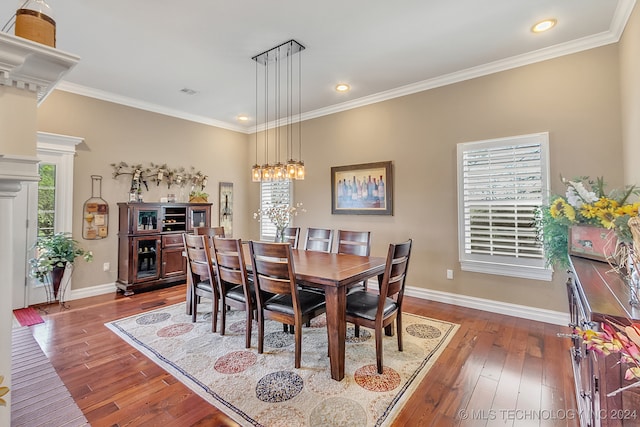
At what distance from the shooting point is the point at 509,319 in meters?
3.44

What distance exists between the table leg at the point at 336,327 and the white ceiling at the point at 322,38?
2467mm

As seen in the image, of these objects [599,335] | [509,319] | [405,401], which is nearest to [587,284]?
[599,335]

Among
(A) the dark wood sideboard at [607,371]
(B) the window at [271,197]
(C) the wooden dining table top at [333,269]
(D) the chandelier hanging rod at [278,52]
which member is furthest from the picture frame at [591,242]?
(B) the window at [271,197]

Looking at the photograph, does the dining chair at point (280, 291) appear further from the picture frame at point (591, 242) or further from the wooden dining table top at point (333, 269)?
the picture frame at point (591, 242)

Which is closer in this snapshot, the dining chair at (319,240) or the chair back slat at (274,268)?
the chair back slat at (274,268)

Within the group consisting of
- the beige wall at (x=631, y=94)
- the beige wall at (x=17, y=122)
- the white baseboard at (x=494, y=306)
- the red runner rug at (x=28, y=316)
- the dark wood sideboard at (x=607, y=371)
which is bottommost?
the red runner rug at (x=28, y=316)

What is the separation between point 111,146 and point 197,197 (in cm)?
150

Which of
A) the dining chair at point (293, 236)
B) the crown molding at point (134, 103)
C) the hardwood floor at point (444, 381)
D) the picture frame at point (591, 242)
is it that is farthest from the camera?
the crown molding at point (134, 103)

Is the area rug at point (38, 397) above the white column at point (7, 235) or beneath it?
beneath

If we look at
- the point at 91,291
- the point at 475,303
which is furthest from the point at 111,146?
the point at 475,303

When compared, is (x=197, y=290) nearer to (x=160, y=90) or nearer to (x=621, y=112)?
(x=160, y=90)

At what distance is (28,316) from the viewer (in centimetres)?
356

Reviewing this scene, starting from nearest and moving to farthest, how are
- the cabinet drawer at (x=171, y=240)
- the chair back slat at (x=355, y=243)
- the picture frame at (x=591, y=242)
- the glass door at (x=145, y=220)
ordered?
the picture frame at (x=591, y=242), the chair back slat at (x=355, y=243), the glass door at (x=145, y=220), the cabinet drawer at (x=171, y=240)

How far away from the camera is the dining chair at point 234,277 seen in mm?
2713
